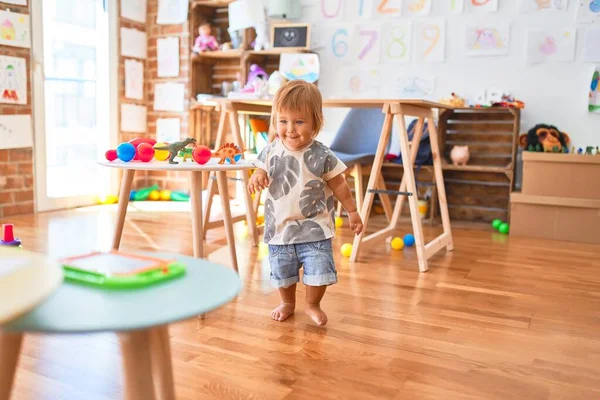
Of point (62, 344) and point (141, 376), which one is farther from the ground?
point (141, 376)

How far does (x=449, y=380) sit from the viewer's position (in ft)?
4.43

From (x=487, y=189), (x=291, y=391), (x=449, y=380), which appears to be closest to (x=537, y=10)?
(x=487, y=189)

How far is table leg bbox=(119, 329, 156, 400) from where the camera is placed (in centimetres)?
74

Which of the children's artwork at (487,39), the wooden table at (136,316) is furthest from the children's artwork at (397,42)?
the wooden table at (136,316)

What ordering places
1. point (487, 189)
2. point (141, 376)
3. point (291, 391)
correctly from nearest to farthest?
point (141, 376) → point (291, 391) → point (487, 189)

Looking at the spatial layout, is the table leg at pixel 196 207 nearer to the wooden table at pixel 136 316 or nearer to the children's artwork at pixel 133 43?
the wooden table at pixel 136 316

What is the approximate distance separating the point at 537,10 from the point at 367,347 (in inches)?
109

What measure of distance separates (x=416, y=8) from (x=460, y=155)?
1017 mm

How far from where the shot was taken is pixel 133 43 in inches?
169

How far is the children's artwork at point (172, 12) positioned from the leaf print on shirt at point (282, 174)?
2.93 m

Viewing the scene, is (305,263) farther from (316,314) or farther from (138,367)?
(138,367)

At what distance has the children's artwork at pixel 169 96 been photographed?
14.2ft

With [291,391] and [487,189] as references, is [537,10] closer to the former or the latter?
[487,189]

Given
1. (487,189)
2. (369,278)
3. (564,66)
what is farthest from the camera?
(487,189)
